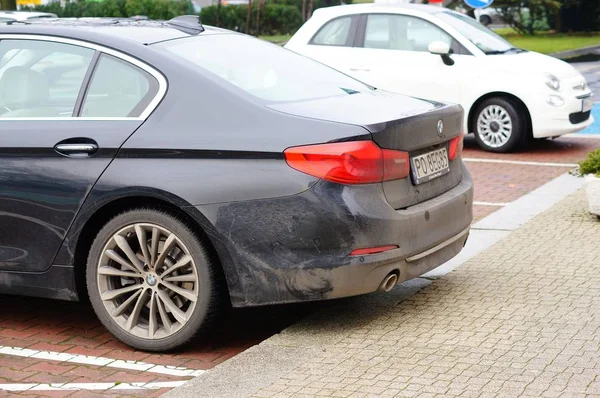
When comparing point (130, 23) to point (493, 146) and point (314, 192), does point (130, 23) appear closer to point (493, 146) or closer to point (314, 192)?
point (314, 192)

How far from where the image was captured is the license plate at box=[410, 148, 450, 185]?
18.4 feet

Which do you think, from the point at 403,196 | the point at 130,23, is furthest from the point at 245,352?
the point at 130,23

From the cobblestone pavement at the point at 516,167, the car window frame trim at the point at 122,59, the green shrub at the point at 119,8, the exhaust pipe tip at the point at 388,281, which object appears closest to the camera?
the exhaust pipe tip at the point at 388,281

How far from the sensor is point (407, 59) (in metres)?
13.5

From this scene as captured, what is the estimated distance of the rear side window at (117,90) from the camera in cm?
555

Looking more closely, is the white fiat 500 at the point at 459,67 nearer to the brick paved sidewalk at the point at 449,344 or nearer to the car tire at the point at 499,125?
the car tire at the point at 499,125

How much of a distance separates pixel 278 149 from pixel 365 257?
643 mm

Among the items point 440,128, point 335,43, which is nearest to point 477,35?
point 335,43

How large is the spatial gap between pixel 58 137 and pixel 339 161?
142 centimetres

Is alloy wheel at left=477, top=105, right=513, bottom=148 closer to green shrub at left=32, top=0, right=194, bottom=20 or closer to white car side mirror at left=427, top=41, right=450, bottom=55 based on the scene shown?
white car side mirror at left=427, top=41, right=450, bottom=55

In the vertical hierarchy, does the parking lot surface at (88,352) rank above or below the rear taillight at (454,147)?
below

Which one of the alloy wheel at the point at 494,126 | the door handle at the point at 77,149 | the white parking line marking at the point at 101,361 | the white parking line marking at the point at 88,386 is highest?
the door handle at the point at 77,149

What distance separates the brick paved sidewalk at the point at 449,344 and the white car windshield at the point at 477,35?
6850 millimetres

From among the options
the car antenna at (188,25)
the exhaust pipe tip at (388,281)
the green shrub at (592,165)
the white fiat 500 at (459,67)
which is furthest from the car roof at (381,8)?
the exhaust pipe tip at (388,281)
